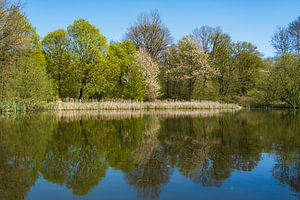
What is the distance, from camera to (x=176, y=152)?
30.9 feet

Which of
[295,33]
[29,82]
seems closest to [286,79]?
[295,33]

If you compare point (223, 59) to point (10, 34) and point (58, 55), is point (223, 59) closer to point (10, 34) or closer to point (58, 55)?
point (58, 55)

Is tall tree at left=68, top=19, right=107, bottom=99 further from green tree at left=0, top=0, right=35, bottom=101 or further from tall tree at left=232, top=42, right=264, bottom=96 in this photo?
tall tree at left=232, top=42, right=264, bottom=96

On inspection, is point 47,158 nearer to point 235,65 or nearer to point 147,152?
point 147,152

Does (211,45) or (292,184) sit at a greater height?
(211,45)

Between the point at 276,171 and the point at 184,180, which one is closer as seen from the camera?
the point at 184,180

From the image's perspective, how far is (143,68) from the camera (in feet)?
132

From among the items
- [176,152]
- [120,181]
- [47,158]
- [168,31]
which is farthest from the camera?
[168,31]

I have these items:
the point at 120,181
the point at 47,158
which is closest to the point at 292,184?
the point at 120,181

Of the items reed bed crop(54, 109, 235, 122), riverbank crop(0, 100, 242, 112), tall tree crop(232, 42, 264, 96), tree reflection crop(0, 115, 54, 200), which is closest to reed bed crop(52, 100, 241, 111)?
riverbank crop(0, 100, 242, 112)

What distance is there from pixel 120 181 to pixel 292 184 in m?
3.40

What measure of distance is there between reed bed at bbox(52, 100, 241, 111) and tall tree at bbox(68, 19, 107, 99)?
332cm

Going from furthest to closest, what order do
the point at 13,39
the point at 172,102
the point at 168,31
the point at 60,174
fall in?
the point at 168,31 < the point at 172,102 < the point at 13,39 < the point at 60,174

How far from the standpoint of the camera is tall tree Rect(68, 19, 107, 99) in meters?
37.7
